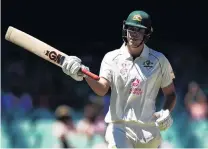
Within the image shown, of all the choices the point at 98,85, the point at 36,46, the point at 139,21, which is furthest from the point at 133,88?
the point at 36,46

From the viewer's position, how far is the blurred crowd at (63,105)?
6.90 meters

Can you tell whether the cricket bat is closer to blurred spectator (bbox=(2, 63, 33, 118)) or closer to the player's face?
the player's face

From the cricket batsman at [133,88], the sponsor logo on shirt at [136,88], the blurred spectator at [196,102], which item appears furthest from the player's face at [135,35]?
the blurred spectator at [196,102]

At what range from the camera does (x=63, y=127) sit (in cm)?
693

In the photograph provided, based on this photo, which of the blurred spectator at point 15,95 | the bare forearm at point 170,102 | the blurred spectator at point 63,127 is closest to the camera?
the bare forearm at point 170,102

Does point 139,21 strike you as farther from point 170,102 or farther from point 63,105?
point 63,105

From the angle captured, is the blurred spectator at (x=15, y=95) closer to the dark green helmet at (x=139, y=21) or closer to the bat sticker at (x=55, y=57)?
the bat sticker at (x=55, y=57)

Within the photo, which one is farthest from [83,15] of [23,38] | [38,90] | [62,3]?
[23,38]

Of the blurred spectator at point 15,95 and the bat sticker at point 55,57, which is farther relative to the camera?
the blurred spectator at point 15,95

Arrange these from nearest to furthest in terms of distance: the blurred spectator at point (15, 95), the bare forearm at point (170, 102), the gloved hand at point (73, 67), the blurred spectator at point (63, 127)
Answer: the gloved hand at point (73, 67)
the bare forearm at point (170, 102)
the blurred spectator at point (63, 127)
the blurred spectator at point (15, 95)

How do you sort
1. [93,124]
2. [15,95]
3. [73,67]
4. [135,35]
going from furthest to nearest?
[15,95], [93,124], [135,35], [73,67]

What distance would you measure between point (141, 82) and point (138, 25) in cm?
31

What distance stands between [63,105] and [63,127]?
9.3 inches

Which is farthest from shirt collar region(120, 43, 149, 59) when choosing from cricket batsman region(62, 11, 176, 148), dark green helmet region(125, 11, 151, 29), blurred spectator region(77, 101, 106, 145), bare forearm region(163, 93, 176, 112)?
blurred spectator region(77, 101, 106, 145)
